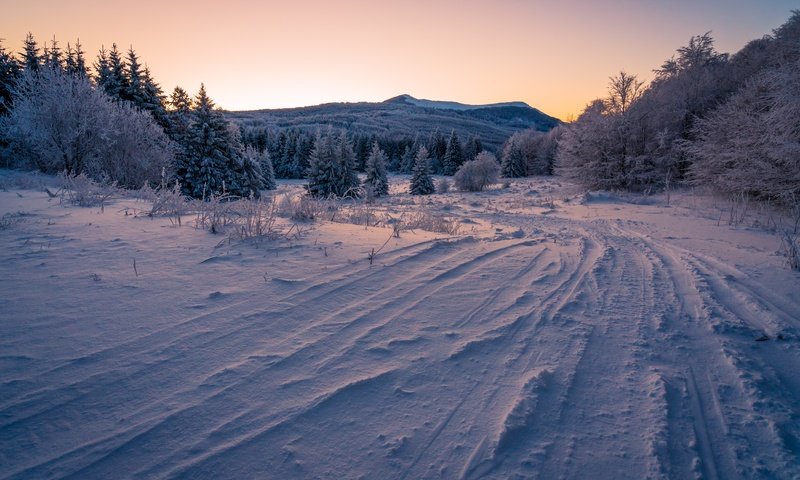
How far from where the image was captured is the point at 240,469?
1.40m

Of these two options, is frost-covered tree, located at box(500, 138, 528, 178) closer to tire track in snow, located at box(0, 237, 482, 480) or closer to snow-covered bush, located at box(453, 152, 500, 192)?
snow-covered bush, located at box(453, 152, 500, 192)

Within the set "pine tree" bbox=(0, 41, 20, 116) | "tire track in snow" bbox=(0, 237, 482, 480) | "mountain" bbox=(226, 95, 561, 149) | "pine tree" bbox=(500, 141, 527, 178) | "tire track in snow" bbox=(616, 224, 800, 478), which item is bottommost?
"tire track in snow" bbox=(616, 224, 800, 478)

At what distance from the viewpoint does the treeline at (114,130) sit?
16.8 m

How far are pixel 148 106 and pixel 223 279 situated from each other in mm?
33387

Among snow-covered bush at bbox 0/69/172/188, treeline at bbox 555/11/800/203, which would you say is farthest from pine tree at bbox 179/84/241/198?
treeline at bbox 555/11/800/203

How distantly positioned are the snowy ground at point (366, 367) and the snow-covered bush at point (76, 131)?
16041 mm

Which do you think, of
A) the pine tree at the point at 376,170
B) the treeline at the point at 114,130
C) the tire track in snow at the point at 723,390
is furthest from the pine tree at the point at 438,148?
the tire track in snow at the point at 723,390

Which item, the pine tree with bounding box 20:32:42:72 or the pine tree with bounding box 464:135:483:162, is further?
the pine tree with bounding box 464:135:483:162

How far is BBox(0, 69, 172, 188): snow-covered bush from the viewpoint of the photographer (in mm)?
16578

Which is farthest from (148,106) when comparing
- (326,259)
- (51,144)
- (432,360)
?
(432,360)

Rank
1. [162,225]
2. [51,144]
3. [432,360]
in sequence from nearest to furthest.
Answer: [432,360] < [162,225] < [51,144]

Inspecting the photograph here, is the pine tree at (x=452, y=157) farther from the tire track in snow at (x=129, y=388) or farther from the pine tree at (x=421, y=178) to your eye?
the tire track in snow at (x=129, y=388)

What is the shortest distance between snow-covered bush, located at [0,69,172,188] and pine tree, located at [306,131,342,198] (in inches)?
501

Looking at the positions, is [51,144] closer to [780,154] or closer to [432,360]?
[432,360]
